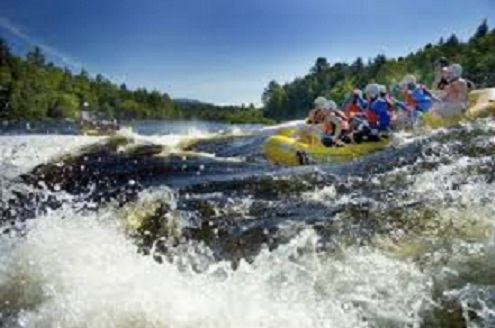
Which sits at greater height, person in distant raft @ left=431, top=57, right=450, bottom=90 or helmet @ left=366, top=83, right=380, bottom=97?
person in distant raft @ left=431, top=57, right=450, bottom=90

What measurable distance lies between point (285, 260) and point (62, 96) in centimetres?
13163

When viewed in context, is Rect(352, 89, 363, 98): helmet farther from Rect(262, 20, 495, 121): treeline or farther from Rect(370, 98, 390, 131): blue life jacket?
Rect(262, 20, 495, 121): treeline

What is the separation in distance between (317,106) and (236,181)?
5.77 m

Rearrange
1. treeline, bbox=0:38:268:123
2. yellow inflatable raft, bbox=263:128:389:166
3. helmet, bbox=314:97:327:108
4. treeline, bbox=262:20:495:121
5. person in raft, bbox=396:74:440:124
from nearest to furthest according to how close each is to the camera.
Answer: yellow inflatable raft, bbox=263:128:389:166
helmet, bbox=314:97:327:108
person in raft, bbox=396:74:440:124
treeline, bbox=262:20:495:121
treeline, bbox=0:38:268:123

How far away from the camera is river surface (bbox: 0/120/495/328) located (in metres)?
6.57

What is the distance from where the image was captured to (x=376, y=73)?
431 ft

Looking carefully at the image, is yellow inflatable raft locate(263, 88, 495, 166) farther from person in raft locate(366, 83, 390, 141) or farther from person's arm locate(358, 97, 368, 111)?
person's arm locate(358, 97, 368, 111)

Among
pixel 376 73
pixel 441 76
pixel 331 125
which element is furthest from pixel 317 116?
pixel 376 73

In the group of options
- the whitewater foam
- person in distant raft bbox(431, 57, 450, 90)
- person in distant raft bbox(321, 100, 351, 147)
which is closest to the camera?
the whitewater foam

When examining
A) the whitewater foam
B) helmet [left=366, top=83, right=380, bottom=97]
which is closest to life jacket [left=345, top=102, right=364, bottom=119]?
helmet [left=366, top=83, right=380, bottom=97]

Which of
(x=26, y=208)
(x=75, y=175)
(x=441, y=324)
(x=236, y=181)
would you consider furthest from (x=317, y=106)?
(x=441, y=324)

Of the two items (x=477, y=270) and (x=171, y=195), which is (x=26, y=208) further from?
(x=477, y=270)

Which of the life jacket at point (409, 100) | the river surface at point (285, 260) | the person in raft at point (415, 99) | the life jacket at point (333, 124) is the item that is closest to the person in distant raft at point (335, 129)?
the life jacket at point (333, 124)

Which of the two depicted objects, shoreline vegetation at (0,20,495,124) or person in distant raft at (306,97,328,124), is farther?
shoreline vegetation at (0,20,495,124)
